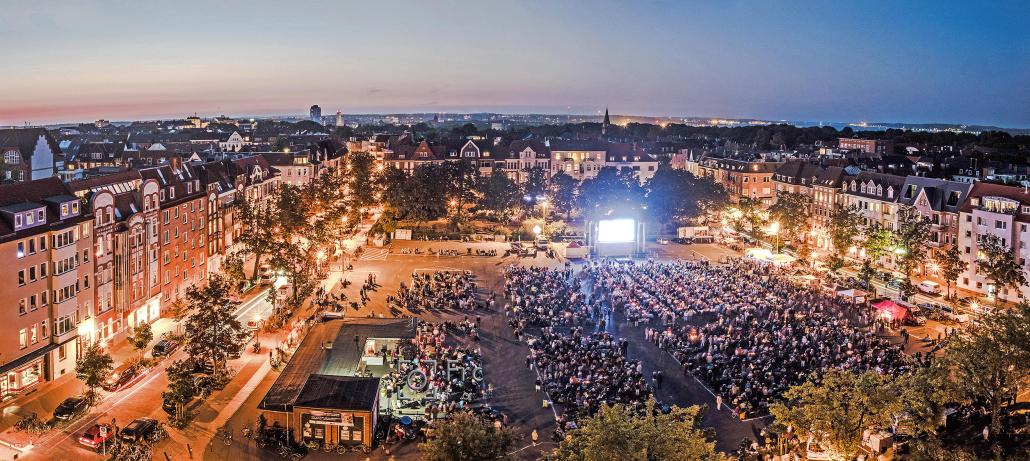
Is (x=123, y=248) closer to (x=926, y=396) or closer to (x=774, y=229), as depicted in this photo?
(x=926, y=396)

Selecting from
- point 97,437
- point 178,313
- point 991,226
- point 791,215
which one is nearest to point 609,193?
point 791,215

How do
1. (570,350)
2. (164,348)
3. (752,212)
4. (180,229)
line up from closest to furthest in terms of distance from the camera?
(570,350)
(164,348)
(180,229)
(752,212)

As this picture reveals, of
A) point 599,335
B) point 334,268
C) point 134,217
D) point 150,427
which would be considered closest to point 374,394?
point 150,427

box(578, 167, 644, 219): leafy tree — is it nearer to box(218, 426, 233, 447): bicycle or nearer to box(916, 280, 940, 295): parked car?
box(916, 280, 940, 295): parked car

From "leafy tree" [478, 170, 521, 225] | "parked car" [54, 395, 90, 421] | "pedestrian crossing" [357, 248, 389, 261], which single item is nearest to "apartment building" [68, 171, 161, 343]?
"parked car" [54, 395, 90, 421]

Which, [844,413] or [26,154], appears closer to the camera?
[844,413]

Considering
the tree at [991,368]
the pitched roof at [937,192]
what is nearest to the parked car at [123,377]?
the tree at [991,368]

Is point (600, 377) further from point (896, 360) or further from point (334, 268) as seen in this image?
point (334, 268)
